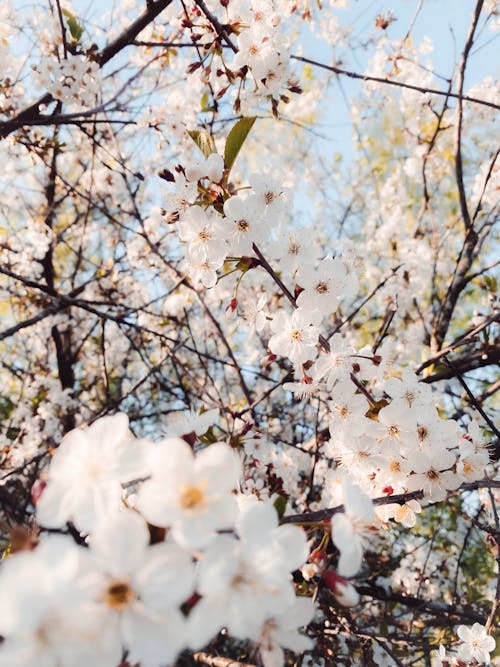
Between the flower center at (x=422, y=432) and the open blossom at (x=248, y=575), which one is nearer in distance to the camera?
the open blossom at (x=248, y=575)

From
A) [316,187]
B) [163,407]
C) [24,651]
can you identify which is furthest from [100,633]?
[316,187]

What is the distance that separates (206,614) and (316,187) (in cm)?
813

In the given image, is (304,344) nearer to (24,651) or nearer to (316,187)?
(24,651)

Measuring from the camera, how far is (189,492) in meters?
0.78

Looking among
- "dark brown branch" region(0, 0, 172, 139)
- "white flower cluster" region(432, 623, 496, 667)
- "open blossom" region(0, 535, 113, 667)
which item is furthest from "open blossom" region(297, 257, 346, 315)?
"dark brown branch" region(0, 0, 172, 139)

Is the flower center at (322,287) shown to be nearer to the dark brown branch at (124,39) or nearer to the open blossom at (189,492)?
the open blossom at (189,492)

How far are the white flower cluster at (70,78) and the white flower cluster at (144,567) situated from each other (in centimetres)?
238

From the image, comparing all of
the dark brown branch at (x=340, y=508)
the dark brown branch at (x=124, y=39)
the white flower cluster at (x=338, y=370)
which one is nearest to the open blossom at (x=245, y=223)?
the white flower cluster at (x=338, y=370)

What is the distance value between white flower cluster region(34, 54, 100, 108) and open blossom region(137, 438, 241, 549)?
2.49m

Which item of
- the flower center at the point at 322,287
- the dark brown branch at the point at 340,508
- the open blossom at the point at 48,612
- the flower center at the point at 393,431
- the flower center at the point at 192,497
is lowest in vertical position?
the open blossom at the point at 48,612

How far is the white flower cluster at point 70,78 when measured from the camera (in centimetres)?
267

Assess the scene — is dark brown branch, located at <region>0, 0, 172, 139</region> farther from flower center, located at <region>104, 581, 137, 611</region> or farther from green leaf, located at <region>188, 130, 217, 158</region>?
flower center, located at <region>104, 581, 137, 611</region>

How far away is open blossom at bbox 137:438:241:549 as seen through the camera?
2.38ft

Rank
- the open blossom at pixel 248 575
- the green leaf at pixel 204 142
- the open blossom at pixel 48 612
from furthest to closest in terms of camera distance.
Result: the green leaf at pixel 204 142 → the open blossom at pixel 248 575 → the open blossom at pixel 48 612
